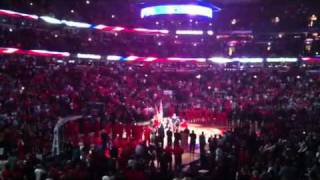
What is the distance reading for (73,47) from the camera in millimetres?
41344

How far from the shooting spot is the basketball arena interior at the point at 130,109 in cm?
1455

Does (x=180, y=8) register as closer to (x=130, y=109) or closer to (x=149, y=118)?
(x=149, y=118)

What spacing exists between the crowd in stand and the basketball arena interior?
69 millimetres

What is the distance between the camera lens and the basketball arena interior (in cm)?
1455

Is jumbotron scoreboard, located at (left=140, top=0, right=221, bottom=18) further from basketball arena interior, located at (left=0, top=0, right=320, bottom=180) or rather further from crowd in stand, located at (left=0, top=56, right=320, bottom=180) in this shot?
crowd in stand, located at (left=0, top=56, right=320, bottom=180)

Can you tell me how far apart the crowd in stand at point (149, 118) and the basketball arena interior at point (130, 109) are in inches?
2.7

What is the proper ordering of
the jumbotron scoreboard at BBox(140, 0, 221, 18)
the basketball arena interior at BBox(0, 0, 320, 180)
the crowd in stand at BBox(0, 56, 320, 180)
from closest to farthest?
1. the crowd in stand at BBox(0, 56, 320, 180)
2. the basketball arena interior at BBox(0, 0, 320, 180)
3. the jumbotron scoreboard at BBox(140, 0, 221, 18)

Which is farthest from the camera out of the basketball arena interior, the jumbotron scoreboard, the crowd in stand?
the jumbotron scoreboard

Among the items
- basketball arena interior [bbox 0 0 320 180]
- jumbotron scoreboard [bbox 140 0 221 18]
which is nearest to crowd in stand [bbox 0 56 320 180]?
basketball arena interior [bbox 0 0 320 180]

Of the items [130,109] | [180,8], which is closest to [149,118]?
[130,109]

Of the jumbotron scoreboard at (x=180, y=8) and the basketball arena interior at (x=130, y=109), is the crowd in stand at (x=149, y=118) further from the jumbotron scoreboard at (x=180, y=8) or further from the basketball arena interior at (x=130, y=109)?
the jumbotron scoreboard at (x=180, y=8)

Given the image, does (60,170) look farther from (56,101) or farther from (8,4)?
(8,4)

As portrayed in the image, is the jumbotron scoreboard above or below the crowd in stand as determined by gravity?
above

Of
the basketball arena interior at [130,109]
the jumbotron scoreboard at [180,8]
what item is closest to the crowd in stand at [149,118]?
the basketball arena interior at [130,109]
